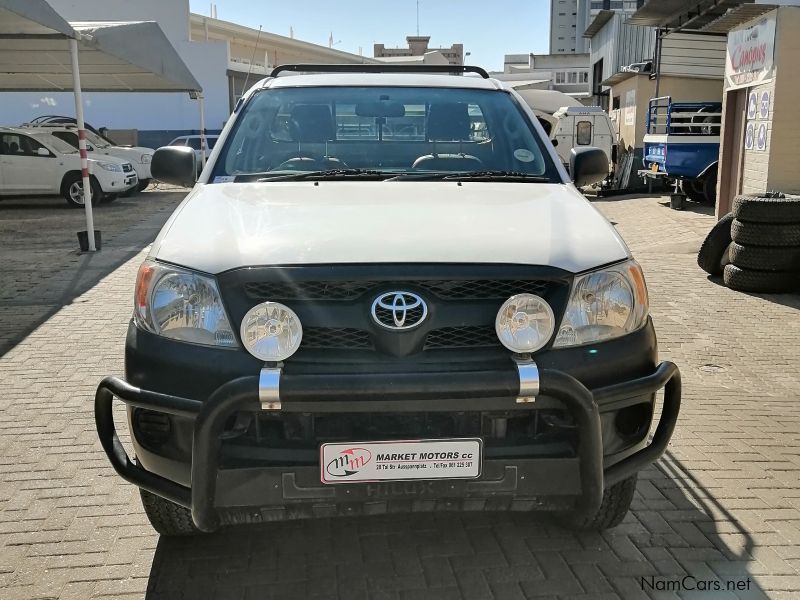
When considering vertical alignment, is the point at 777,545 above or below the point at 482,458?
below

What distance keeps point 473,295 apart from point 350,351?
443mm

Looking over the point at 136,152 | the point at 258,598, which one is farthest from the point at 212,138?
the point at 258,598

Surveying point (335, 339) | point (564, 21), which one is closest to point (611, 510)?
point (335, 339)

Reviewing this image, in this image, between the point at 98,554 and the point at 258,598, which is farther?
the point at 98,554

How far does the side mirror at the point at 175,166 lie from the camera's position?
420 cm

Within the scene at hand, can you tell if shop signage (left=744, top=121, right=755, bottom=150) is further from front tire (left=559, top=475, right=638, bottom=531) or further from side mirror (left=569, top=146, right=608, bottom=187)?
front tire (left=559, top=475, right=638, bottom=531)

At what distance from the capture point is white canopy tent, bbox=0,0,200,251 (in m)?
9.95

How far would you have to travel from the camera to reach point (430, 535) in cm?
332

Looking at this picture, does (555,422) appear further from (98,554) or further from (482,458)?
(98,554)

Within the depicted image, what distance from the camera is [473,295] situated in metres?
2.66

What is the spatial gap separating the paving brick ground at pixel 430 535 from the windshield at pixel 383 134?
1579mm

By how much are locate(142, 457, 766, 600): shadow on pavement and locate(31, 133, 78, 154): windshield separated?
15730 millimetres

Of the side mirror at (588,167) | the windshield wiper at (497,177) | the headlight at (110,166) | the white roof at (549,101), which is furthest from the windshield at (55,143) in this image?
the windshield wiper at (497,177)

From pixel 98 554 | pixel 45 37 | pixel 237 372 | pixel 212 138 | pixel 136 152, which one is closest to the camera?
pixel 237 372
